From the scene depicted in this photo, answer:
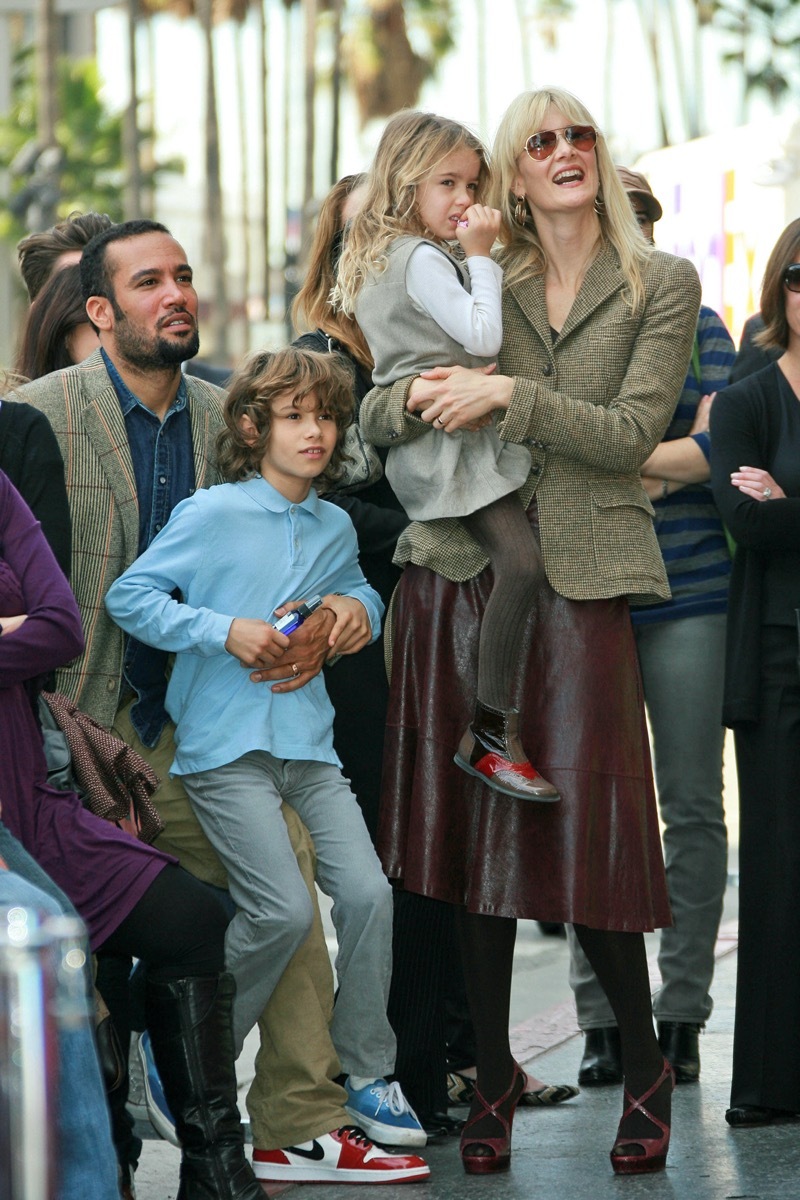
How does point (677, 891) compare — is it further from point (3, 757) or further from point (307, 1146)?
point (3, 757)

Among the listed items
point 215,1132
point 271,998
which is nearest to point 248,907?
point 271,998

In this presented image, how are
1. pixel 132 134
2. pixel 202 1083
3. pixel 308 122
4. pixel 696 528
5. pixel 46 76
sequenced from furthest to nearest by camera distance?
pixel 308 122, pixel 132 134, pixel 46 76, pixel 696 528, pixel 202 1083

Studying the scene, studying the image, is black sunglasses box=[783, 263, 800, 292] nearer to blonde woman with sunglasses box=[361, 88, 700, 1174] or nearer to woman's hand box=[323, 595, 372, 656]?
blonde woman with sunglasses box=[361, 88, 700, 1174]

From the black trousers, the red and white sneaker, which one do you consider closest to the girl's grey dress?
the black trousers

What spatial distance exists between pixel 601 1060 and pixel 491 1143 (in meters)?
1.05

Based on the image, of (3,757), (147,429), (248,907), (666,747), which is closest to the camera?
(3,757)

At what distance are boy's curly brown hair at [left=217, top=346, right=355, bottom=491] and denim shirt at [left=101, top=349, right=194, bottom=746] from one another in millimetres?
122

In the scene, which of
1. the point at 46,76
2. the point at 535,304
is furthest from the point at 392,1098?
the point at 46,76

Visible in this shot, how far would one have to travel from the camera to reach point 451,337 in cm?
448

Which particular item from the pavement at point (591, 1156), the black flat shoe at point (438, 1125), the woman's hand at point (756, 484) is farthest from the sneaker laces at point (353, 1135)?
the woman's hand at point (756, 484)

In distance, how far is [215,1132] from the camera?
13.1 feet

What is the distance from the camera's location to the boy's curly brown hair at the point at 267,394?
14.9 ft

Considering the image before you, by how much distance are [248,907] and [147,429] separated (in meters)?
1.27

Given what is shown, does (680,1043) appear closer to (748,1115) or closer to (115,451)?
(748,1115)
